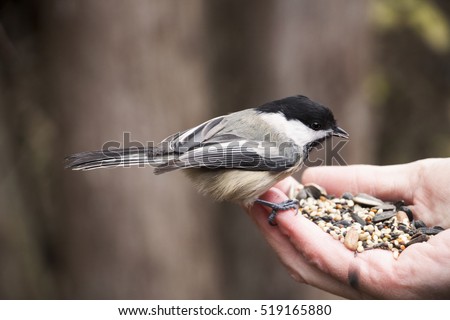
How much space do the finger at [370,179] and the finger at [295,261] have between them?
326 millimetres

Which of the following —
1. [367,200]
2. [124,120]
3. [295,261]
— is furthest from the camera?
[124,120]

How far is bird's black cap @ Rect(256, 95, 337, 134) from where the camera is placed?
2100mm

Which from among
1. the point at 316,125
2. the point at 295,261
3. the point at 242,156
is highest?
the point at 316,125

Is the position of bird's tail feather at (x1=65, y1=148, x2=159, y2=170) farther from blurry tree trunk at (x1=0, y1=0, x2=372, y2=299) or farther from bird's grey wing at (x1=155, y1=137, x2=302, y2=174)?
blurry tree trunk at (x1=0, y1=0, x2=372, y2=299)

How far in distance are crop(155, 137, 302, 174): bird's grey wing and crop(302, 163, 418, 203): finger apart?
396 mm

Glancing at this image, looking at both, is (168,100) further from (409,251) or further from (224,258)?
(409,251)

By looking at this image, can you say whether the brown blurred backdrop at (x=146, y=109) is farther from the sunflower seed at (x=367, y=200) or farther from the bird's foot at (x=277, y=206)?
the sunflower seed at (x=367, y=200)

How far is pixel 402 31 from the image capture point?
4637 mm

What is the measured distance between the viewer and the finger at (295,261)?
1.91 meters

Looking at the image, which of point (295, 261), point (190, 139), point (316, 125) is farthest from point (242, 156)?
point (295, 261)

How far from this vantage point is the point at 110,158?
193 centimetres

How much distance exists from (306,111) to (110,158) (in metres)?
0.82

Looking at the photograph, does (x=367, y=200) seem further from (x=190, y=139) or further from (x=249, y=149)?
(x=190, y=139)

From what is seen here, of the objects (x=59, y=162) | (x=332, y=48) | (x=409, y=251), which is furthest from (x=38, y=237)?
(x=409, y=251)
